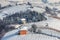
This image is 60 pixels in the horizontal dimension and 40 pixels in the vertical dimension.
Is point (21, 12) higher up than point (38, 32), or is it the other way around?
point (38, 32)

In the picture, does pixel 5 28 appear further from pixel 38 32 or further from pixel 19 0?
pixel 19 0

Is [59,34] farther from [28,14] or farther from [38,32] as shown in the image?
[28,14]

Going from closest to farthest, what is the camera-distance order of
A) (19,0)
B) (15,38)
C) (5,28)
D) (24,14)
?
1. (15,38)
2. (5,28)
3. (24,14)
4. (19,0)

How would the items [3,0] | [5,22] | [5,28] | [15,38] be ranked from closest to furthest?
[15,38]
[5,28]
[5,22]
[3,0]

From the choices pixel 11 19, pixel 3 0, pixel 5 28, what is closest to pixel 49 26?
pixel 5 28

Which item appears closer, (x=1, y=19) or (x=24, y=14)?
(x=1, y=19)

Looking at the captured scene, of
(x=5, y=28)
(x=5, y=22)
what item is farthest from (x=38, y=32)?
(x=5, y=22)

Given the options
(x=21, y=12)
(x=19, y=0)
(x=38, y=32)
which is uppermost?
(x=38, y=32)

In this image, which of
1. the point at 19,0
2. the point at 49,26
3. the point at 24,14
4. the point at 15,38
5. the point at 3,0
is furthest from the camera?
the point at 19,0

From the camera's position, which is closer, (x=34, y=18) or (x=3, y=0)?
(x=34, y=18)
